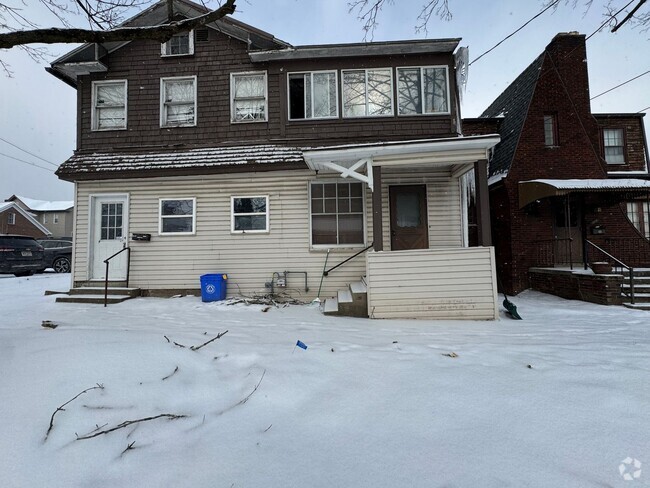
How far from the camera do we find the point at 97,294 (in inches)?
306

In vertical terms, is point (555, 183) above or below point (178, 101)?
below

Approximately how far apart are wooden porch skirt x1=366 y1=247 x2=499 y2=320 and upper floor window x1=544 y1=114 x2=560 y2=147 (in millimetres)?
7545

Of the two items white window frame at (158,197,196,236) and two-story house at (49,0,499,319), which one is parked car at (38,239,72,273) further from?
white window frame at (158,197,196,236)

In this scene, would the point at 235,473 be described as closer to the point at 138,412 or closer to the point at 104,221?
the point at 138,412

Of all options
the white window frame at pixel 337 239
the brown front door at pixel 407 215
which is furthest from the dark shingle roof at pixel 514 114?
the white window frame at pixel 337 239

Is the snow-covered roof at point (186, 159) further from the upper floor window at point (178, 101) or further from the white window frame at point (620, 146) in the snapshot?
the white window frame at point (620, 146)

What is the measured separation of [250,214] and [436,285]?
4.67m

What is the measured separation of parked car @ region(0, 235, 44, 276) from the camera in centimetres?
1319

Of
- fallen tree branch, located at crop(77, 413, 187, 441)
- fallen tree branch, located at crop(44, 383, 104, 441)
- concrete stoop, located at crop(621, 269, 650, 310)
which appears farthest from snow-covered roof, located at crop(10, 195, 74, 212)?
concrete stoop, located at crop(621, 269, 650, 310)

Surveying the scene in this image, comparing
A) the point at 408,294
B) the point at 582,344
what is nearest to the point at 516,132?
the point at 408,294

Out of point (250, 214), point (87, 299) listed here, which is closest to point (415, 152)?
point (250, 214)

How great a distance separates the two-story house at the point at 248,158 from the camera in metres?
7.86

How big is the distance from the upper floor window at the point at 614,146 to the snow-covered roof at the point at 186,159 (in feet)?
40.2

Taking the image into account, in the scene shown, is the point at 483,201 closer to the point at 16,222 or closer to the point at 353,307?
the point at 353,307
